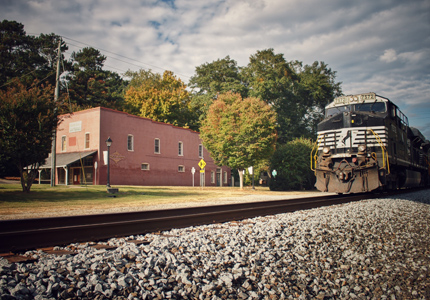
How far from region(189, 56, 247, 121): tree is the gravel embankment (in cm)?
4858

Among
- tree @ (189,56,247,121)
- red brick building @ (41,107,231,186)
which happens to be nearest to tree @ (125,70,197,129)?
tree @ (189,56,247,121)

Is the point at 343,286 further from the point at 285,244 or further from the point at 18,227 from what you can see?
the point at 18,227

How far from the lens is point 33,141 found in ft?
58.7

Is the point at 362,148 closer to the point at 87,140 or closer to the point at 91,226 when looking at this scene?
the point at 91,226

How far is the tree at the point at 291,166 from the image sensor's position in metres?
33.7

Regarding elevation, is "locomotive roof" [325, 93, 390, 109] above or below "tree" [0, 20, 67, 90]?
below

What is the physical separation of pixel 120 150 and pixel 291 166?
1928 centimetres

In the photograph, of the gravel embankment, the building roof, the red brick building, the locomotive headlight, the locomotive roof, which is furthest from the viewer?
the red brick building

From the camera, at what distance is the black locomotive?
12.9 metres

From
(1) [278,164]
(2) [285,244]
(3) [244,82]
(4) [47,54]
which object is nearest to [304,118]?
(3) [244,82]

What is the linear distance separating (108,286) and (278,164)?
32.9 m

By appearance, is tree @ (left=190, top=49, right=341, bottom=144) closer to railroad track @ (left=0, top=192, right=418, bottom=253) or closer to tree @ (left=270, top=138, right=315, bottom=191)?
tree @ (left=270, top=138, right=315, bottom=191)

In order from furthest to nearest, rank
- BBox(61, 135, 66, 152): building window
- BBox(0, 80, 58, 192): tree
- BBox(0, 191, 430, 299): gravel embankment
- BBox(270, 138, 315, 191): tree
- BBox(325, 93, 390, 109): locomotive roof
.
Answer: BBox(61, 135, 66, 152): building window
BBox(270, 138, 315, 191): tree
BBox(0, 80, 58, 192): tree
BBox(325, 93, 390, 109): locomotive roof
BBox(0, 191, 430, 299): gravel embankment

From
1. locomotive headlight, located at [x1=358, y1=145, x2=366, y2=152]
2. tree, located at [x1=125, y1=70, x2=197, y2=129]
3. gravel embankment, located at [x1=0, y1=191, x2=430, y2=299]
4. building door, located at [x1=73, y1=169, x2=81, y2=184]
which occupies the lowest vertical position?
gravel embankment, located at [x1=0, y1=191, x2=430, y2=299]
